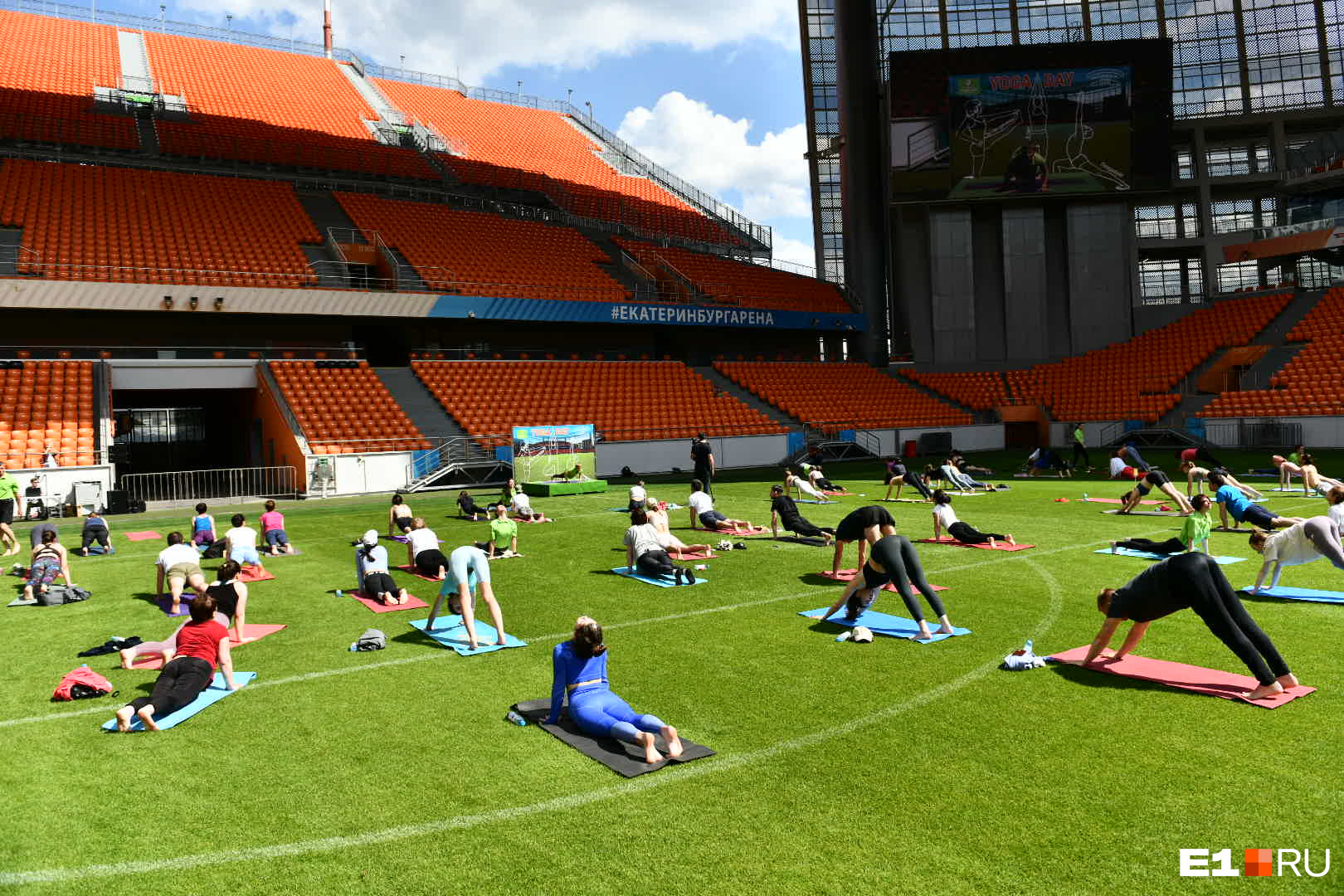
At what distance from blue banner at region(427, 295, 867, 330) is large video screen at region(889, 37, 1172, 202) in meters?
10.2

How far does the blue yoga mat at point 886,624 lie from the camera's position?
10328 millimetres

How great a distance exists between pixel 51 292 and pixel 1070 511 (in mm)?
33993

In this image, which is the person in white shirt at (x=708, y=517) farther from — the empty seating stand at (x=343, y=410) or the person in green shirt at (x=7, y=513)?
the empty seating stand at (x=343, y=410)

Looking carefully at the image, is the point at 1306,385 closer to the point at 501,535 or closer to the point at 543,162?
the point at 501,535

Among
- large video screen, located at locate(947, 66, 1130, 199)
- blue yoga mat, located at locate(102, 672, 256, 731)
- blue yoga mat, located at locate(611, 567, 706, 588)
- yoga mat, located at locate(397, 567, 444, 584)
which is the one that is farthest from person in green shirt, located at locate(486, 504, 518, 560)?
large video screen, located at locate(947, 66, 1130, 199)

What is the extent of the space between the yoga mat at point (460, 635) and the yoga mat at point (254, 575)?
15.5 feet

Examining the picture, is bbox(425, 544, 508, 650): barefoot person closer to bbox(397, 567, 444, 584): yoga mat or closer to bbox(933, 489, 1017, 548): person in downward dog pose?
bbox(397, 567, 444, 584): yoga mat

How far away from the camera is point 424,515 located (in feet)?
78.3

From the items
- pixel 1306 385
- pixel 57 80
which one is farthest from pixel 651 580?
pixel 57 80

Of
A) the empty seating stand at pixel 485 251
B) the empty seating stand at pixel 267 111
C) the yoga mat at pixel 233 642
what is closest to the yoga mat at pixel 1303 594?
the yoga mat at pixel 233 642

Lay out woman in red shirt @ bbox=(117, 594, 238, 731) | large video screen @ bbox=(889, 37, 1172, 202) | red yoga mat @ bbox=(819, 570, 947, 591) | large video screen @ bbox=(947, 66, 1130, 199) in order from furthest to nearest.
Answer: large video screen @ bbox=(947, 66, 1130, 199) → large video screen @ bbox=(889, 37, 1172, 202) → red yoga mat @ bbox=(819, 570, 947, 591) → woman in red shirt @ bbox=(117, 594, 238, 731)

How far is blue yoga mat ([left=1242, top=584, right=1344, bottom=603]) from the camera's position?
11.2 meters

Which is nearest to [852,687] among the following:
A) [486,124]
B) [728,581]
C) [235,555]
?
[728,581]

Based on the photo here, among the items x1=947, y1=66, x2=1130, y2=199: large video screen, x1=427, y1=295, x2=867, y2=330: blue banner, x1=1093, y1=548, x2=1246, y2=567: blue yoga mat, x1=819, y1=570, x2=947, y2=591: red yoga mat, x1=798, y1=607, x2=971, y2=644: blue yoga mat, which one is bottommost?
x1=1093, y1=548, x2=1246, y2=567: blue yoga mat
